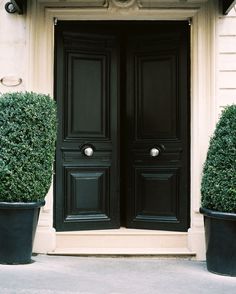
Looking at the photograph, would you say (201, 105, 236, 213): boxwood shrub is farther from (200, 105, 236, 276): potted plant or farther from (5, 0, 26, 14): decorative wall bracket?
(5, 0, 26, 14): decorative wall bracket

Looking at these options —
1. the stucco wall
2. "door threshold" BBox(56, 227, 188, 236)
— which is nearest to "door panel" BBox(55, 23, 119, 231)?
"door threshold" BBox(56, 227, 188, 236)

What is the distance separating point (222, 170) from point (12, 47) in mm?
3046

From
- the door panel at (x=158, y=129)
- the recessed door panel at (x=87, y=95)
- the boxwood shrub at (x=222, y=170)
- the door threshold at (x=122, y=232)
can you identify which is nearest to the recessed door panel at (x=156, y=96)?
the door panel at (x=158, y=129)

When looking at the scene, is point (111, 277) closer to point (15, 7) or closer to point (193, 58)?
point (193, 58)

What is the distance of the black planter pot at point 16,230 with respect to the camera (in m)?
5.73


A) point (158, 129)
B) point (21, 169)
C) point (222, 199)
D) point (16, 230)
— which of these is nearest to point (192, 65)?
point (158, 129)

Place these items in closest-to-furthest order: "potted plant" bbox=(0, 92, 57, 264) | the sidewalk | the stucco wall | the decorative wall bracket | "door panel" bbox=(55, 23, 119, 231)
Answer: the sidewalk
"potted plant" bbox=(0, 92, 57, 264)
the decorative wall bracket
the stucco wall
"door panel" bbox=(55, 23, 119, 231)

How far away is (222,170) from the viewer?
574cm

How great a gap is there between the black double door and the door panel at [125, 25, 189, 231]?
0.5 inches

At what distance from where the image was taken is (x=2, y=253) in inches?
228

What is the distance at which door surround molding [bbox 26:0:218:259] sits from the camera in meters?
6.58

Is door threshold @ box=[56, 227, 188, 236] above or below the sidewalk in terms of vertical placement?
above

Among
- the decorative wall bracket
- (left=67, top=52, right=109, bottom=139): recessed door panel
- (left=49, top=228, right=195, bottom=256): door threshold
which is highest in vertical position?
the decorative wall bracket

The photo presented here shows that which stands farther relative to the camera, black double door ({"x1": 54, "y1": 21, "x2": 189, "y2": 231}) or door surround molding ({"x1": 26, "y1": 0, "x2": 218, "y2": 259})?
black double door ({"x1": 54, "y1": 21, "x2": 189, "y2": 231})
